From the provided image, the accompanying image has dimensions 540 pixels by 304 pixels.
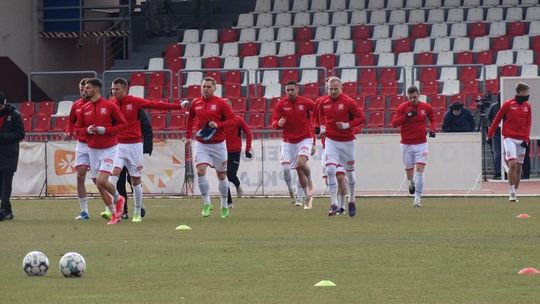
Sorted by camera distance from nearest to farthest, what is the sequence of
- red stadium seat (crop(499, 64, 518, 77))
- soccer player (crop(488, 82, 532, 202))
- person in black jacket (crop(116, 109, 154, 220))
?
person in black jacket (crop(116, 109, 154, 220)) → soccer player (crop(488, 82, 532, 202)) → red stadium seat (crop(499, 64, 518, 77))

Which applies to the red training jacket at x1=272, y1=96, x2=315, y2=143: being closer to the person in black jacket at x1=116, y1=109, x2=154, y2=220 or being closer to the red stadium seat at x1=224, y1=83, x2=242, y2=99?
the person in black jacket at x1=116, y1=109, x2=154, y2=220

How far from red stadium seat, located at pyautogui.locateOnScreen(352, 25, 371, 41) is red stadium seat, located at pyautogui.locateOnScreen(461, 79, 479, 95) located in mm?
5351

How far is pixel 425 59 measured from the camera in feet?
126

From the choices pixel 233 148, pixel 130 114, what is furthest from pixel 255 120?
pixel 130 114

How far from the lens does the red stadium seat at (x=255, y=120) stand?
3519cm

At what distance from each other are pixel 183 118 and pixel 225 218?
1329 cm

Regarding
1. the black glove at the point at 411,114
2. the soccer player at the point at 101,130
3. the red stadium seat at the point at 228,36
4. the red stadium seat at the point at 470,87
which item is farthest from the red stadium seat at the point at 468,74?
the soccer player at the point at 101,130

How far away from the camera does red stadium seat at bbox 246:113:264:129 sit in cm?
3519

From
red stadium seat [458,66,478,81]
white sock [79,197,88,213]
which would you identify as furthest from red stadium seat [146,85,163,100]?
white sock [79,197,88,213]

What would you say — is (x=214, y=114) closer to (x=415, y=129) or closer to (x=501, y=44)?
(x=415, y=129)

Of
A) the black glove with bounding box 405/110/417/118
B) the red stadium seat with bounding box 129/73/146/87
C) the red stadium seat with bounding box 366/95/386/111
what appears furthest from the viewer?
the red stadium seat with bounding box 129/73/146/87

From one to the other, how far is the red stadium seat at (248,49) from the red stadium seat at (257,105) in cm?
499

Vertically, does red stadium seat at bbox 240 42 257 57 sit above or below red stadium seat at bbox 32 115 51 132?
above

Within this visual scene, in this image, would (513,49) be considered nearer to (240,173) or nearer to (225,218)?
(240,173)
